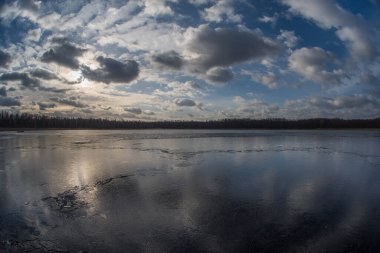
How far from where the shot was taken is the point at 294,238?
433 cm

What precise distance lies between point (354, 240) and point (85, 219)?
15.1 feet

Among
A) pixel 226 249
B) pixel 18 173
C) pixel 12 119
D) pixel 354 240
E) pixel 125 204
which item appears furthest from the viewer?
pixel 12 119

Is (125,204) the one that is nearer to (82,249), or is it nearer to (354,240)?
(82,249)

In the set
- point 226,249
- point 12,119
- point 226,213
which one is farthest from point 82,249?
point 12,119

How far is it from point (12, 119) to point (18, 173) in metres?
104

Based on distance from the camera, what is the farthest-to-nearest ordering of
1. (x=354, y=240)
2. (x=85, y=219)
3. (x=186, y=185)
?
(x=186, y=185), (x=85, y=219), (x=354, y=240)

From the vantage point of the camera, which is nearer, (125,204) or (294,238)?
(294,238)

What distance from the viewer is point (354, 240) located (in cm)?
426

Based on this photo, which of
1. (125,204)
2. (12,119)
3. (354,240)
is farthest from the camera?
(12,119)

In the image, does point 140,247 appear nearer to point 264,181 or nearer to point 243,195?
point 243,195

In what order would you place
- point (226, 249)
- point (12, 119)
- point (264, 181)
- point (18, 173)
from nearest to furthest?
point (226, 249) → point (264, 181) → point (18, 173) → point (12, 119)

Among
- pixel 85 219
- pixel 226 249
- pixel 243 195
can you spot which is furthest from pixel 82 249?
pixel 243 195

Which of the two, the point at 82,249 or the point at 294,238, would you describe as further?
the point at 294,238

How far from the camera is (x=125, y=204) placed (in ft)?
20.0
